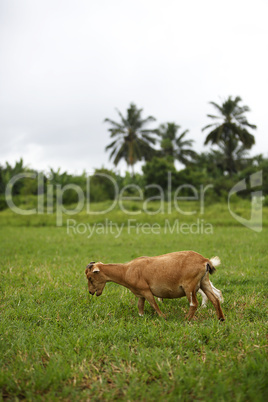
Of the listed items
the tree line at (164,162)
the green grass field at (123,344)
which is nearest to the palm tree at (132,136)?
the tree line at (164,162)

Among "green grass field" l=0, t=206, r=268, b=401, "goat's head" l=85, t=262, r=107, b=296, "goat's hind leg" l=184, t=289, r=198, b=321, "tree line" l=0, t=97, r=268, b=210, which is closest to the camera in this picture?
"green grass field" l=0, t=206, r=268, b=401

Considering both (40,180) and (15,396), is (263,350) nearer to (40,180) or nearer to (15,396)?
(15,396)

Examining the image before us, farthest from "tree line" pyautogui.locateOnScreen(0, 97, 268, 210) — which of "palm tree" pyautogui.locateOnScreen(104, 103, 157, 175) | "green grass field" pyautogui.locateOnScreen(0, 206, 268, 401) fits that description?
"green grass field" pyautogui.locateOnScreen(0, 206, 268, 401)

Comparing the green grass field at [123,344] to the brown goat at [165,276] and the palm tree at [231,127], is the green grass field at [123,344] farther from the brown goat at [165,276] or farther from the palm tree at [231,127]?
the palm tree at [231,127]

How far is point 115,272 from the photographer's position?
6.23 meters

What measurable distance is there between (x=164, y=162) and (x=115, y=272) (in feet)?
119

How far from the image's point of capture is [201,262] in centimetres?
557

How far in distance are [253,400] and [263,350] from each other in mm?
1000

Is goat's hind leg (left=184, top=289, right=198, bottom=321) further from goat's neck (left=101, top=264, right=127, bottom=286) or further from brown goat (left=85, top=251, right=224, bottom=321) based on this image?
goat's neck (left=101, top=264, right=127, bottom=286)

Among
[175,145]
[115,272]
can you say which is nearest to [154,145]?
[175,145]

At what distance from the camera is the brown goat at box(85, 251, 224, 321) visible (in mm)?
5520

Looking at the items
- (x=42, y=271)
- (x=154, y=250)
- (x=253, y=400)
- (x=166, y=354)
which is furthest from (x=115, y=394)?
(x=154, y=250)

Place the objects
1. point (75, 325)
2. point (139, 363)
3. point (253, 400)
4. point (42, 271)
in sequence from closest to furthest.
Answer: point (253, 400) < point (139, 363) < point (75, 325) < point (42, 271)

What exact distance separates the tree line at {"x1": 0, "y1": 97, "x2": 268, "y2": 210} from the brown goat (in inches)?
1175
